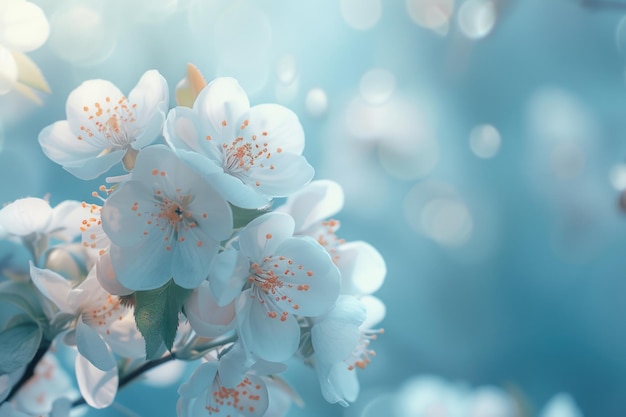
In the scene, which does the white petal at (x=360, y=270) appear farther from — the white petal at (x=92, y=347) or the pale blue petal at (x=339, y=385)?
the white petal at (x=92, y=347)

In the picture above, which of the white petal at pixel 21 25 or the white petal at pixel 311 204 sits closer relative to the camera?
the white petal at pixel 311 204

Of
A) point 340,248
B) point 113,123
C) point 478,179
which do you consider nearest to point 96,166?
point 113,123

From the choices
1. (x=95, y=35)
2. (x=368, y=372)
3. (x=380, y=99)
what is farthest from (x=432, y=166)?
(x=95, y=35)

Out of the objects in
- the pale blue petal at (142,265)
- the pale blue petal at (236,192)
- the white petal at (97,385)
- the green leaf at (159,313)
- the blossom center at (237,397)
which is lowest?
the white petal at (97,385)

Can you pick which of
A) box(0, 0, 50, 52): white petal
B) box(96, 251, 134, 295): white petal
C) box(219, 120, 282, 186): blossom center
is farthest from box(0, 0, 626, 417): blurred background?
box(96, 251, 134, 295): white petal

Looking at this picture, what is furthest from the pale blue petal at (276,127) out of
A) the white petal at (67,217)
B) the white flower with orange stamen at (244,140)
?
the white petal at (67,217)

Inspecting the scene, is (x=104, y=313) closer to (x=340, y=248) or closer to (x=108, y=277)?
(x=108, y=277)

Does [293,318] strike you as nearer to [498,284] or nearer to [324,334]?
[324,334]
